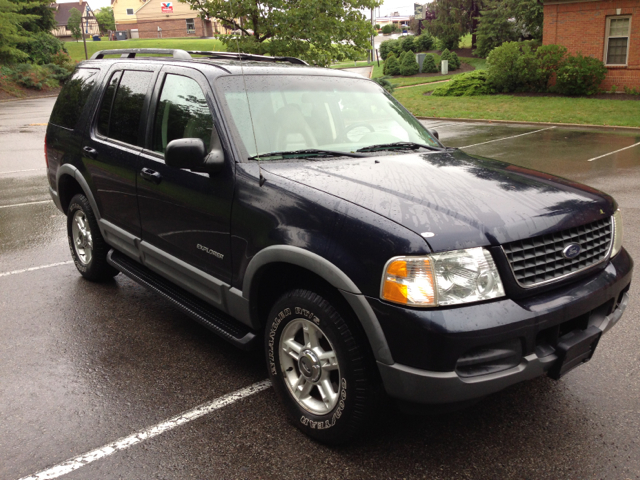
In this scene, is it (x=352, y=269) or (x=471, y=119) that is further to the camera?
(x=471, y=119)

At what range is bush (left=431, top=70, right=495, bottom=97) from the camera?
26328mm

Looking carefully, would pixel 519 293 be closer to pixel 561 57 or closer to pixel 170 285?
pixel 170 285

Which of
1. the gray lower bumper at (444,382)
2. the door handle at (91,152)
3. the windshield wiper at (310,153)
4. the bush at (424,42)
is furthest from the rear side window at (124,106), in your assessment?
the bush at (424,42)

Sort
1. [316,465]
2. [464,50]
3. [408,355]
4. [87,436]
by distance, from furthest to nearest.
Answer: [464,50] → [87,436] → [316,465] → [408,355]

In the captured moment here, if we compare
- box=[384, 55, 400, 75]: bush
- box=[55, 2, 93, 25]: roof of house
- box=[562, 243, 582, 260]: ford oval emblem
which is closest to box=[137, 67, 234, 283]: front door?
box=[562, 243, 582, 260]: ford oval emblem

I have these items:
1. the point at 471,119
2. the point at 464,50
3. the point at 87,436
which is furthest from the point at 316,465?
the point at 464,50

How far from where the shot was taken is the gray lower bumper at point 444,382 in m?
2.51

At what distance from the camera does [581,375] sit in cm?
372

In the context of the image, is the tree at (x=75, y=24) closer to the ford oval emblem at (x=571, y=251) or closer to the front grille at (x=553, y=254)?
the front grille at (x=553, y=254)

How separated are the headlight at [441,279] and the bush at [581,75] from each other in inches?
918

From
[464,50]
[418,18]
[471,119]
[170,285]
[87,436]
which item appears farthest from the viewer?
[418,18]

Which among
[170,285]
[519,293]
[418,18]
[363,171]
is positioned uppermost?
[418,18]

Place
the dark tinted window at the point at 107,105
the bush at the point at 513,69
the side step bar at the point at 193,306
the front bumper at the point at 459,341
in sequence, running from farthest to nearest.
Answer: the bush at the point at 513,69
the dark tinted window at the point at 107,105
the side step bar at the point at 193,306
the front bumper at the point at 459,341

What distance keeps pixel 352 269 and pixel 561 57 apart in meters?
24.7
